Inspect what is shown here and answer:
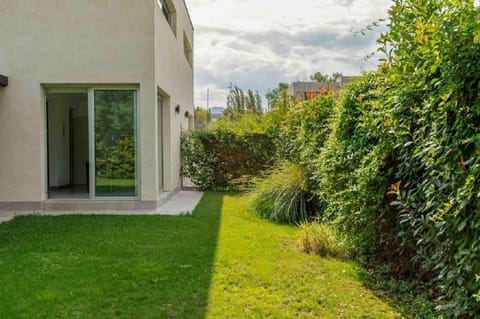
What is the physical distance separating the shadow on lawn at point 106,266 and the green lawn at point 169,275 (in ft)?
0.04

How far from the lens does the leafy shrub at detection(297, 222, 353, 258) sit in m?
5.14

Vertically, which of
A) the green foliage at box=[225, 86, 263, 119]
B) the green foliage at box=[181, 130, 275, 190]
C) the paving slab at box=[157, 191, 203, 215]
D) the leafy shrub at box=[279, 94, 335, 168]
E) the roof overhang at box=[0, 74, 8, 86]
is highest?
the green foliage at box=[225, 86, 263, 119]

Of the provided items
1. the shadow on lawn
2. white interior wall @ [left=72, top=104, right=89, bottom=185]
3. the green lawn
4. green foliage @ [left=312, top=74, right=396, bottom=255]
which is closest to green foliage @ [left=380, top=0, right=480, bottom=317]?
green foliage @ [left=312, top=74, right=396, bottom=255]

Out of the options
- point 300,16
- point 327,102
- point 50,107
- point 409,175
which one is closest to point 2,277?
point 409,175

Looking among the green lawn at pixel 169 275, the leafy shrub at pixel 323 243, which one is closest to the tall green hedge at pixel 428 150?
the leafy shrub at pixel 323 243

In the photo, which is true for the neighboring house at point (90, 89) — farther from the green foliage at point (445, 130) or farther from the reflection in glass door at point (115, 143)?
the green foliage at point (445, 130)

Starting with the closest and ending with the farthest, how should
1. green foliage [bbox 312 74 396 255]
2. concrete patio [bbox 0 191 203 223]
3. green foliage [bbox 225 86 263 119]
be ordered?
green foliage [bbox 312 74 396 255] < concrete patio [bbox 0 191 203 223] < green foliage [bbox 225 86 263 119]

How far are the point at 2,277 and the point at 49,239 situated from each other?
1677 millimetres

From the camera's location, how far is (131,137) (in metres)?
8.38

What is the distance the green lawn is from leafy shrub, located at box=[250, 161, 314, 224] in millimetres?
920

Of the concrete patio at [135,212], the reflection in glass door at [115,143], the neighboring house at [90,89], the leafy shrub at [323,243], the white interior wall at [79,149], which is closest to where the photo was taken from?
the leafy shrub at [323,243]

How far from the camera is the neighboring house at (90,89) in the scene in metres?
8.16

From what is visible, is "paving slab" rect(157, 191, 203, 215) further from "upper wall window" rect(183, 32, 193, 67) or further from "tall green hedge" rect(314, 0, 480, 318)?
"upper wall window" rect(183, 32, 193, 67)

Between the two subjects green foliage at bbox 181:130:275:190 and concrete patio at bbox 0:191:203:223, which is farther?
green foliage at bbox 181:130:275:190
